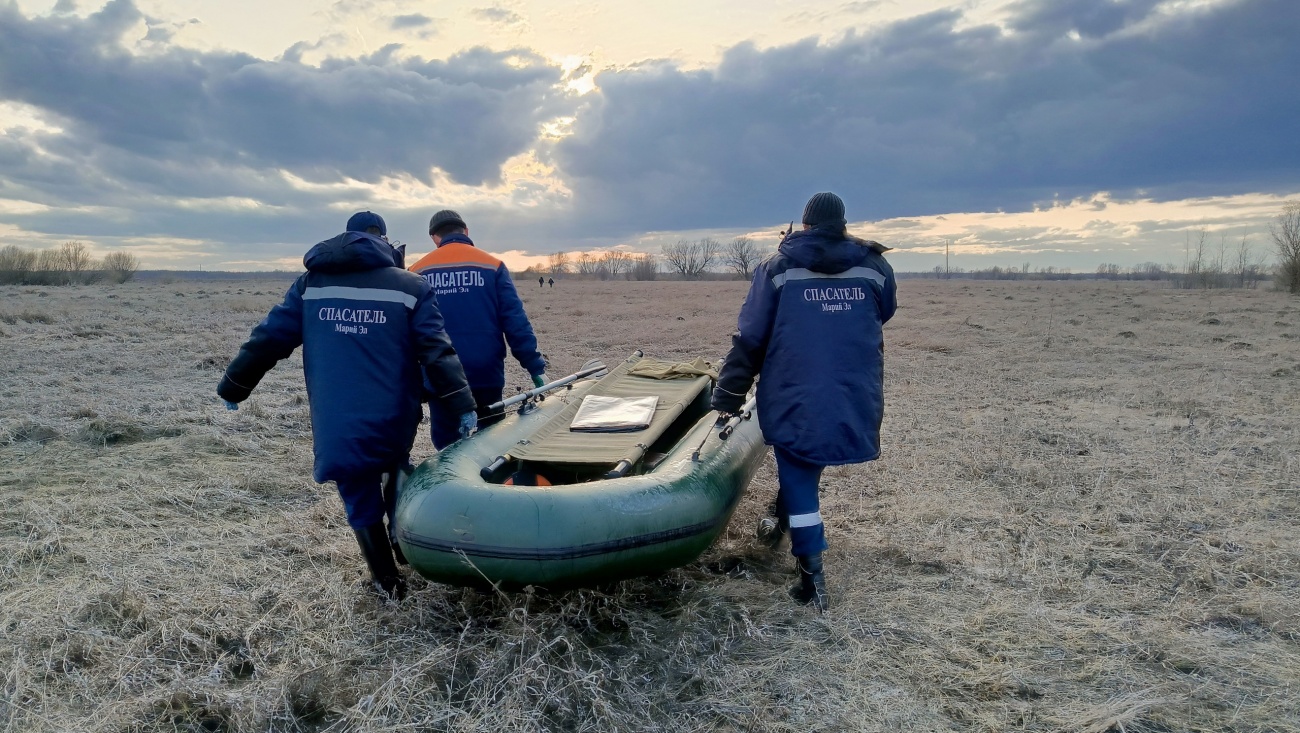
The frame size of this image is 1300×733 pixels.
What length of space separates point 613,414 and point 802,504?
1.52 m

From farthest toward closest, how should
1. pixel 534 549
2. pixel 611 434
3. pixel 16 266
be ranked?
pixel 16 266 < pixel 611 434 < pixel 534 549

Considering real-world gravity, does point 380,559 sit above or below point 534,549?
below

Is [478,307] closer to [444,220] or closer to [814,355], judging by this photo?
[444,220]

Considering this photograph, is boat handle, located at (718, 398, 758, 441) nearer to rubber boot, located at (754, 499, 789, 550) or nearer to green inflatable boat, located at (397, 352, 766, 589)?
green inflatable boat, located at (397, 352, 766, 589)

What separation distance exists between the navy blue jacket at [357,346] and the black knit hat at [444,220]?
4.04ft

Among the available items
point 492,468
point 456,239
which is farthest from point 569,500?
point 456,239

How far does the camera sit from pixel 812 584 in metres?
3.47

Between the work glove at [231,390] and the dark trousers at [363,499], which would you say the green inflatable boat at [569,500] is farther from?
the work glove at [231,390]

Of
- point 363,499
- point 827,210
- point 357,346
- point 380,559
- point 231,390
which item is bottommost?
point 380,559

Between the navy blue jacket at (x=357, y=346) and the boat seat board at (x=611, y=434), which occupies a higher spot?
the navy blue jacket at (x=357, y=346)

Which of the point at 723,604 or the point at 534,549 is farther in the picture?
the point at 723,604

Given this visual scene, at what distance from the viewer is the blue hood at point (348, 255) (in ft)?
10.7

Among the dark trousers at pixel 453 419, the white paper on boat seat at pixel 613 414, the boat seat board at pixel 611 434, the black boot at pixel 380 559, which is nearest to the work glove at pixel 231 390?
the black boot at pixel 380 559

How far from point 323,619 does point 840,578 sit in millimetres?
2525
